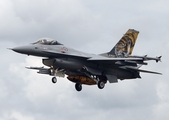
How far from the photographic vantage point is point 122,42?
54.1 metres

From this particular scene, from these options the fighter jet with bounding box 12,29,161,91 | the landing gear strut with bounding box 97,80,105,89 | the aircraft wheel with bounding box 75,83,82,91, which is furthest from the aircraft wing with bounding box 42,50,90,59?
the aircraft wheel with bounding box 75,83,82,91

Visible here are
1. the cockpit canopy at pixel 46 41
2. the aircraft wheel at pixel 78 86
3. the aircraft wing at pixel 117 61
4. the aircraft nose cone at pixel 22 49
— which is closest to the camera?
the aircraft nose cone at pixel 22 49

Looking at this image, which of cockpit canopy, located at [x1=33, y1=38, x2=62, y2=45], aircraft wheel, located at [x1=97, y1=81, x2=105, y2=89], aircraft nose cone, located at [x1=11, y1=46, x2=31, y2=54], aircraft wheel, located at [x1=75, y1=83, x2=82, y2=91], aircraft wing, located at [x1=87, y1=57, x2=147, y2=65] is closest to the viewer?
aircraft nose cone, located at [x1=11, y1=46, x2=31, y2=54]

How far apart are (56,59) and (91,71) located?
13.2ft

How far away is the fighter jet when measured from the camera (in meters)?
47.8

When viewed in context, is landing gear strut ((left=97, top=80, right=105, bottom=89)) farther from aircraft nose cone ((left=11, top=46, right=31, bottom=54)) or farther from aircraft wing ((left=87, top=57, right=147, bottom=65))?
aircraft nose cone ((left=11, top=46, right=31, bottom=54))

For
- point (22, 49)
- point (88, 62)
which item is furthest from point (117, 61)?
point (22, 49)

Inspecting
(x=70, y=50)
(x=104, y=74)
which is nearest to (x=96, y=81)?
(x=104, y=74)

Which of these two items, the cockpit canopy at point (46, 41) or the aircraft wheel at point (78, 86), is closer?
the cockpit canopy at point (46, 41)

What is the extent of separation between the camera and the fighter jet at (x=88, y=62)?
47.8m

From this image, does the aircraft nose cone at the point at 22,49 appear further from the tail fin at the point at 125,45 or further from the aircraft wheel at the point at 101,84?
the tail fin at the point at 125,45

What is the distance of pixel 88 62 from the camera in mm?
50219

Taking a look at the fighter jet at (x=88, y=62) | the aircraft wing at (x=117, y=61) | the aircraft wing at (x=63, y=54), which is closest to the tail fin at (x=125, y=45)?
the fighter jet at (x=88, y=62)

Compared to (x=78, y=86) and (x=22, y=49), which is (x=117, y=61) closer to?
(x=78, y=86)
